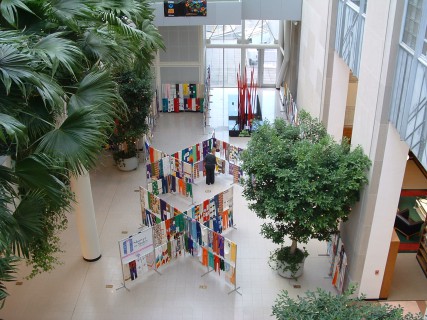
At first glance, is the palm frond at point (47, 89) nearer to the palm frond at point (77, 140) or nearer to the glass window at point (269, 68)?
the palm frond at point (77, 140)

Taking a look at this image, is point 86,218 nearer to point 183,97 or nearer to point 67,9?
point 67,9

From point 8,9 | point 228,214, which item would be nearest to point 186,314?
point 228,214

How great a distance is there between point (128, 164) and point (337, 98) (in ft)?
22.2

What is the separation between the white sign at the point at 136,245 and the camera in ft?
35.7

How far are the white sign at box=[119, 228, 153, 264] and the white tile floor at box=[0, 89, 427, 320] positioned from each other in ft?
2.14

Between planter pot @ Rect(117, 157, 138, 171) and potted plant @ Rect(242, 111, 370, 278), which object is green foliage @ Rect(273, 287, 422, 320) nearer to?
potted plant @ Rect(242, 111, 370, 278)

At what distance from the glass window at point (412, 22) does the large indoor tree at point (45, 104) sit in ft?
15.1

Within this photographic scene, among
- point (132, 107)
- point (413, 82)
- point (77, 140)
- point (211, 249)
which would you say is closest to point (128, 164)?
point (132, 107)

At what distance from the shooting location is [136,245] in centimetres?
1109

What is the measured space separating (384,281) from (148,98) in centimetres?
828

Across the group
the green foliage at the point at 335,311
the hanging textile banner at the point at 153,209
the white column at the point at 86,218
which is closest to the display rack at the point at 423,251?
the green foliage at the point at 335,311

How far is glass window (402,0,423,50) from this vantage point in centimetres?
757

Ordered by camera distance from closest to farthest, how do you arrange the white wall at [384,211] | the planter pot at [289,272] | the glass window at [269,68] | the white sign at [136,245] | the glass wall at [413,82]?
the glass wall at [413,82]
the white wall at [384,211]
the white sign at [136,245]
the planter pot at [289,272]
the glass window at [269,68]

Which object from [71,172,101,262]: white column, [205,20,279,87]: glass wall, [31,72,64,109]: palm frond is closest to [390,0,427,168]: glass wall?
[31,72,64,109]: palm frond
